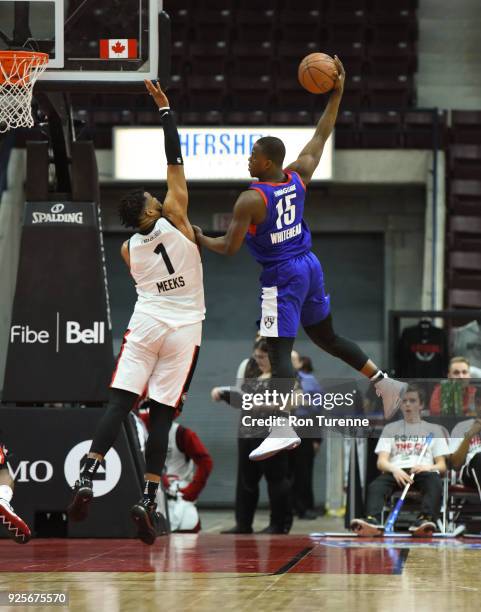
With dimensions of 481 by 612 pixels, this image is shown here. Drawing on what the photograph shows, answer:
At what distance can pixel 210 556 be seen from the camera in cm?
754

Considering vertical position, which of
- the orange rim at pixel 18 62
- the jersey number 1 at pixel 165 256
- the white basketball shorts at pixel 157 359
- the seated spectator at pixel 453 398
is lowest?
the seated spectator at pixel 453 398

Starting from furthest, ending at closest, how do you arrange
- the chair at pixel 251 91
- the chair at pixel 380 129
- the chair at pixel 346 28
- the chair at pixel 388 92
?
the chair at pixel 346 28 → the chair at pixel 251 91 → the chair at pixel 388 92 → the chair at pixel 380 129

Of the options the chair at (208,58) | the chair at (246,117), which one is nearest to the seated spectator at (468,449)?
the chair at (246,117)

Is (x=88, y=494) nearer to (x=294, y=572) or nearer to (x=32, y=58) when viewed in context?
(x=294, y=572)

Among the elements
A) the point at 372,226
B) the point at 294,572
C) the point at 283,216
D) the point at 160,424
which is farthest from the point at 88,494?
the point at 372,226

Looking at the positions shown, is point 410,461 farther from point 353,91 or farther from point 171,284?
point 353,91

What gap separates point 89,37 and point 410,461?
14.3 feet

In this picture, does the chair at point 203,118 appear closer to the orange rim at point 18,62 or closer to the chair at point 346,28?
the chair at point 346,28

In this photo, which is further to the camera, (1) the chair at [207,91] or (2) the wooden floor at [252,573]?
(1) the chair at [207,91]

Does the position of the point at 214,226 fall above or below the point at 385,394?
above

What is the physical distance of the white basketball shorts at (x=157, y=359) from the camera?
23.8 ft

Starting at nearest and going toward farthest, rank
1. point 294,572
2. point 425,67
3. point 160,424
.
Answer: point 294,572 < point 160,424 < point 425,67

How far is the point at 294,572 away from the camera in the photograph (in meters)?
6.56

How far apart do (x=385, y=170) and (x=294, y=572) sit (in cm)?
987
